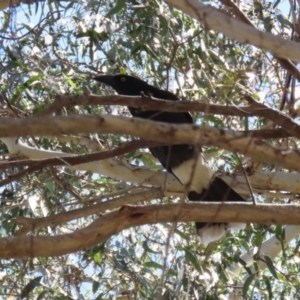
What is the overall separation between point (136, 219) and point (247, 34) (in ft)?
1.82

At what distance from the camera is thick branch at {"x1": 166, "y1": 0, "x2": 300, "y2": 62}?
75.2 inches

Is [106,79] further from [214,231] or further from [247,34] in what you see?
[247,34]

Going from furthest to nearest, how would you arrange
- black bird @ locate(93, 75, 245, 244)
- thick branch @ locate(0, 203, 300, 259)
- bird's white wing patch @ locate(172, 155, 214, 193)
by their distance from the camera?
1. bird's white wing patch @ locate(172, 155, 214, 193)
2. black bird @ locate(93, 75, 245, 244)
3. thick branch @ locate(0, 203, 300, 259)

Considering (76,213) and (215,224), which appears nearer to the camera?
(76,213)

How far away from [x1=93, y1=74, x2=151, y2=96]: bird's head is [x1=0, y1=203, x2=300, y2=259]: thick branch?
190 cm

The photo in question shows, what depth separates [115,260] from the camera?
350 cm

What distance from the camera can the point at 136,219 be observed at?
2.01 metres

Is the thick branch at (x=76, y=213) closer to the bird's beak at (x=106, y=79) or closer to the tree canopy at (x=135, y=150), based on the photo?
the tree canopy at (x=135, y=150)

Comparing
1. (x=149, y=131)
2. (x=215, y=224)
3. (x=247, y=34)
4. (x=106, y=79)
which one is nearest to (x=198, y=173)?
(x=215, y=224)

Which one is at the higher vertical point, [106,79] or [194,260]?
[106,79]

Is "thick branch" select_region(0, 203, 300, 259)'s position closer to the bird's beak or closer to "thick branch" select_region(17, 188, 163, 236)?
"thick branch" select_region(17, 188, 163, 236)

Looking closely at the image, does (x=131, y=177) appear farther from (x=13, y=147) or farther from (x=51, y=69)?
(x=51, y=69)

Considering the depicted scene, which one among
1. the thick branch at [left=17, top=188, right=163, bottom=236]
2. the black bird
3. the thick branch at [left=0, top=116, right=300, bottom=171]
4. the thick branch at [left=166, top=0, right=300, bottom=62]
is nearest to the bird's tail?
the black bird

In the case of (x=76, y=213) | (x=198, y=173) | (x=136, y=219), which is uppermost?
(x=198, y=173)
